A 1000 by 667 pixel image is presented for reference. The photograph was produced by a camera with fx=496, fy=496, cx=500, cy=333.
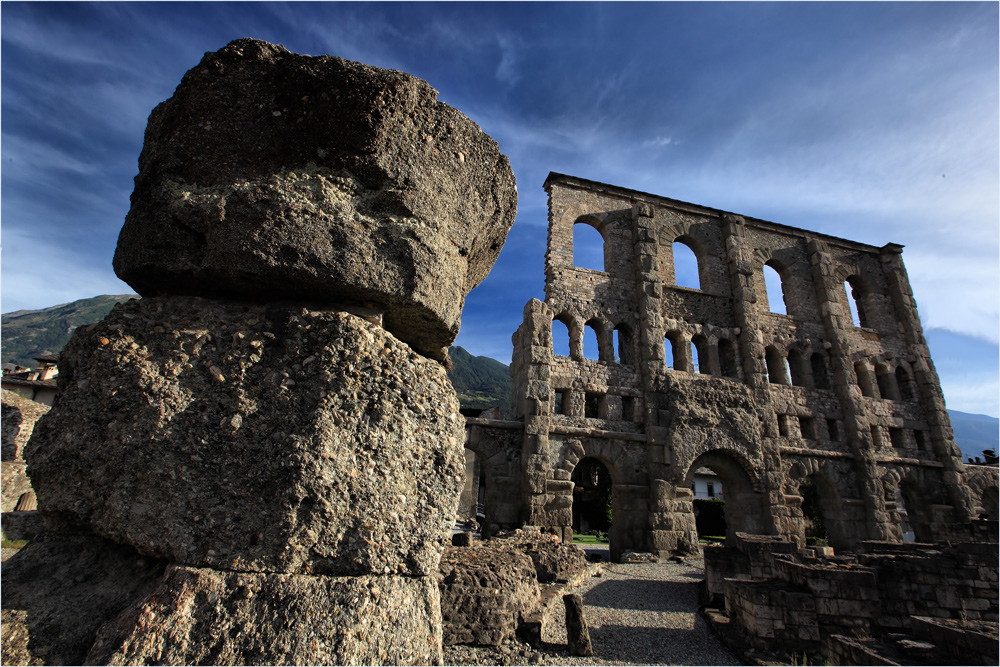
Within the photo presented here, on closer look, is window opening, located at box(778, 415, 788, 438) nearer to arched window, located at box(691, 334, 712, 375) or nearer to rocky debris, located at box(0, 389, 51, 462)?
arched window, located at box(691, 334, 712, 375)

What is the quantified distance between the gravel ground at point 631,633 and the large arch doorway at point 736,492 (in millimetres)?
5885

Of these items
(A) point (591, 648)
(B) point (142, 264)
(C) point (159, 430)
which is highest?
(B) point (142, 264)

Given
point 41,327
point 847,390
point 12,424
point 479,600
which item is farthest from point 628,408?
point 41,327

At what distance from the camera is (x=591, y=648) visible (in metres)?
5.07

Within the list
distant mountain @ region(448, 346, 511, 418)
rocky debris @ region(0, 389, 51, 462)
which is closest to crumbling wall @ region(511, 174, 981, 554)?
rocky debris @ region(0, 389, 51, 462)

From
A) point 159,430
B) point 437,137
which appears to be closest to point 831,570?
point 437,137

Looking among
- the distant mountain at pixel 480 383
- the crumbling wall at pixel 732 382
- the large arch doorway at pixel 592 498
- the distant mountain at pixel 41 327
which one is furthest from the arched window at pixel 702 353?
the distant mountain at pixel 41 327

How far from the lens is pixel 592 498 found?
2784 centimetres

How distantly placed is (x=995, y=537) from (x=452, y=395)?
43.1ft

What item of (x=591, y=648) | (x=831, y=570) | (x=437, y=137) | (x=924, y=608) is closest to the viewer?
(x=437, y=137)

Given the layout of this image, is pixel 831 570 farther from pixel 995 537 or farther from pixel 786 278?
pixel 786 278

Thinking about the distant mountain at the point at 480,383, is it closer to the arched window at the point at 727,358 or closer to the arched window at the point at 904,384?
the arched window at the point at 904,384

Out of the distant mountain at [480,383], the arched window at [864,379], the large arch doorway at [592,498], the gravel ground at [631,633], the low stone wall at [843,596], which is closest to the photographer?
the gravel ground at [631,633]

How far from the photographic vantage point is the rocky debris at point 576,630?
496cm
